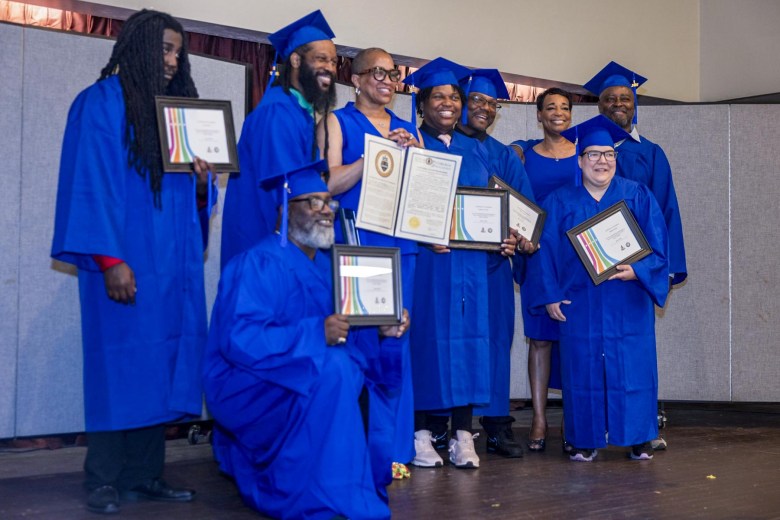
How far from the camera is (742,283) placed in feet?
24.3

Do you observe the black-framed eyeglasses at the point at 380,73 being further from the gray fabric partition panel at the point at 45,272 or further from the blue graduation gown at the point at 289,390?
the gray fabric partition panel at the point at 45,272

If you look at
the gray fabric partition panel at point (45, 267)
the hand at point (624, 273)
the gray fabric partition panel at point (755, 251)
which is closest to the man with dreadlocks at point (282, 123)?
the gray fabric partition panel at point (45, 267)

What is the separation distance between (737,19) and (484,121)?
4966 mm

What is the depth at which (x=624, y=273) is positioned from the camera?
5281 millimetres

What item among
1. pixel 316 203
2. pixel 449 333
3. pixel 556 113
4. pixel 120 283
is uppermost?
pixel 556 113

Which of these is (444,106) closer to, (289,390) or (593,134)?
(593,134)

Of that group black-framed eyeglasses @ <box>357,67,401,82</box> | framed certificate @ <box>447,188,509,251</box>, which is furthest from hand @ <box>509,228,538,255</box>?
black-framed eyeglasses @ <box>357,67,401,82</box>

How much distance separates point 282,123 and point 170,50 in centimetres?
63

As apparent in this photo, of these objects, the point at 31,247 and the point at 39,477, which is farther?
the point at 31,247

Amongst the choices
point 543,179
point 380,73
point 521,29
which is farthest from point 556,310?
point 521,29

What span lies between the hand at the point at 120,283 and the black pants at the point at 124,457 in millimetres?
592

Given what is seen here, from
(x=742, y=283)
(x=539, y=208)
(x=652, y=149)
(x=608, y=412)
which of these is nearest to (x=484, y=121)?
(x=539, y=208)

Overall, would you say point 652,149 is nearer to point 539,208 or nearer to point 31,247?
point 539,208

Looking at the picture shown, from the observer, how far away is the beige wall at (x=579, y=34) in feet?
24.3
